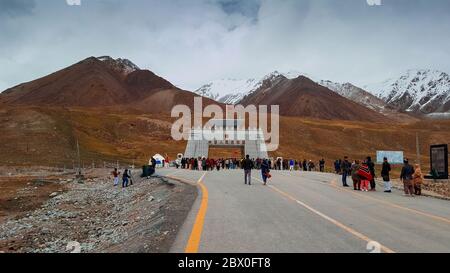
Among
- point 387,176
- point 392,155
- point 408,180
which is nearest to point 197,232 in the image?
point 408,180

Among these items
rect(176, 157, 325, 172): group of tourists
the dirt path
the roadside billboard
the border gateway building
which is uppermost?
the border gateway building

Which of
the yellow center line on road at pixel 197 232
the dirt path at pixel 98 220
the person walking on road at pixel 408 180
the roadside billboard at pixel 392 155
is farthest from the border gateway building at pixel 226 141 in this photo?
the yellow center line on road at pixel 197 232

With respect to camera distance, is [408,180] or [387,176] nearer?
[408,180]

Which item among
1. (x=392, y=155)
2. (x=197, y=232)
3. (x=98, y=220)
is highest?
(x=392, y=155)

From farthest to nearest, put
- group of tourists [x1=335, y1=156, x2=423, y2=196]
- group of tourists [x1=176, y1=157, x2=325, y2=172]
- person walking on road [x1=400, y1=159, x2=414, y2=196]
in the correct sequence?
1. group of tourists [x1=176, y1=157, x2=325, y2=172]
2. group of tourists [x1=335, y1=156, x2=423, y2=196]
3. person walking on road [x1=400, y1=159, x2=414, y2=196]

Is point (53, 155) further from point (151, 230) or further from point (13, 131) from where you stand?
point (151, 230)

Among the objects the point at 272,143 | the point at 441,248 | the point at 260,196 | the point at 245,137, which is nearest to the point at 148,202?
the point at 260,196

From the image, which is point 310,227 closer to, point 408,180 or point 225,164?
point 408,180

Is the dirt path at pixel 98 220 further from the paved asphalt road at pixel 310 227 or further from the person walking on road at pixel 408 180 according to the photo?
the person walking on road at pixel 408 180

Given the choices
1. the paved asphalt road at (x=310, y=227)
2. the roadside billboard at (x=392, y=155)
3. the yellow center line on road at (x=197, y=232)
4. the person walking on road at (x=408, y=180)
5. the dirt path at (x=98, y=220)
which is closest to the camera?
the yellow center line on road at (x=197, y=232)

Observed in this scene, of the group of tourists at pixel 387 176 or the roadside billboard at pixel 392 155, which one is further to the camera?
the roadside billboard at pixel 392 155

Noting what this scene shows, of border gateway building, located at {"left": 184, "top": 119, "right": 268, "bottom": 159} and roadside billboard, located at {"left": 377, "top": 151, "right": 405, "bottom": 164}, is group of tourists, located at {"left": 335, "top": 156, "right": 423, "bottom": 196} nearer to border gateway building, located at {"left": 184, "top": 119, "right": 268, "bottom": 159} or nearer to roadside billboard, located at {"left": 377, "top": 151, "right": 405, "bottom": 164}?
roadside billboard, located at {"left": 377, "top": 151, "right": 405, "bottom": 164}

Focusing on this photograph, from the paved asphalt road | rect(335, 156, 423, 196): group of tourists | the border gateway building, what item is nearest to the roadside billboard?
the border gateway building

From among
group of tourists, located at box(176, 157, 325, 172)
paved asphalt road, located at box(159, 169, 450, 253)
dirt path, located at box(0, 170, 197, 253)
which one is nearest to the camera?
paved asphalt road, located at box(159, 169, 450, 253)
